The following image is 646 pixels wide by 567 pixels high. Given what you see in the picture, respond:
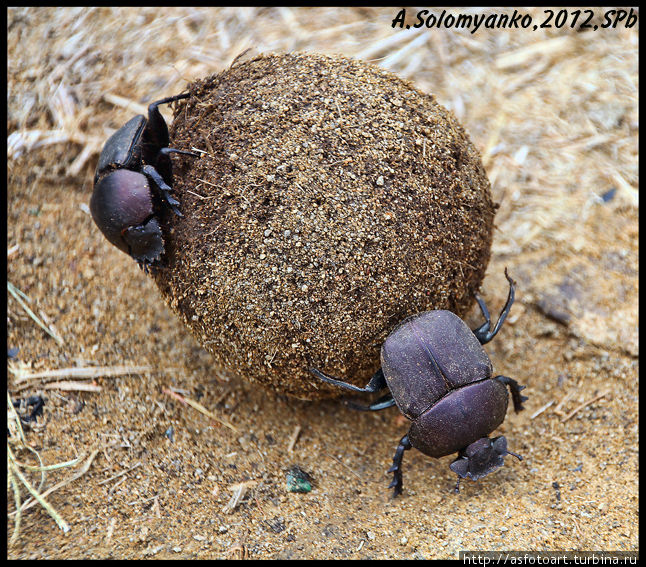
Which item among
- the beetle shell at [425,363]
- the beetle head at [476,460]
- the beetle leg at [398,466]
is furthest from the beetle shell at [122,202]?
the beetle head at [476,460]

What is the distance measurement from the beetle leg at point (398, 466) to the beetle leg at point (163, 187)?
151 centimetres

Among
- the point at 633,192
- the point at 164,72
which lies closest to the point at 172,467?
the point at 164,72

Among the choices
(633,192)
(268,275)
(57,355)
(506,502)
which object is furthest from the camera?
(633,192)

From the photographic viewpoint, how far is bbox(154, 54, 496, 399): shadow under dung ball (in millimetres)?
2436

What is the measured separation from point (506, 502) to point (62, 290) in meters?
2.86

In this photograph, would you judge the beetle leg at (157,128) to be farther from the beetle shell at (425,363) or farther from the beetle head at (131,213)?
the beetle shell at (425,363)

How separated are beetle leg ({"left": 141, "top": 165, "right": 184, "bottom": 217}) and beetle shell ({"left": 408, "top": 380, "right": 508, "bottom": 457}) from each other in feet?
4.90

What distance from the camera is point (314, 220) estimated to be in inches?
95.1

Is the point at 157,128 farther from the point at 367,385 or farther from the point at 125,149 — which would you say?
the point at 367,385

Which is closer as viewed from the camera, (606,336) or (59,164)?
(606,336)

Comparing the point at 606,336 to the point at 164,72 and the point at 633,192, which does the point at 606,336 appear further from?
the point at 164,72

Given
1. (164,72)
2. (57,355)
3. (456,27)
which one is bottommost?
(57,355)

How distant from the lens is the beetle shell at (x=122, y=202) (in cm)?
262

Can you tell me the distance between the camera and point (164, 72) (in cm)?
439
